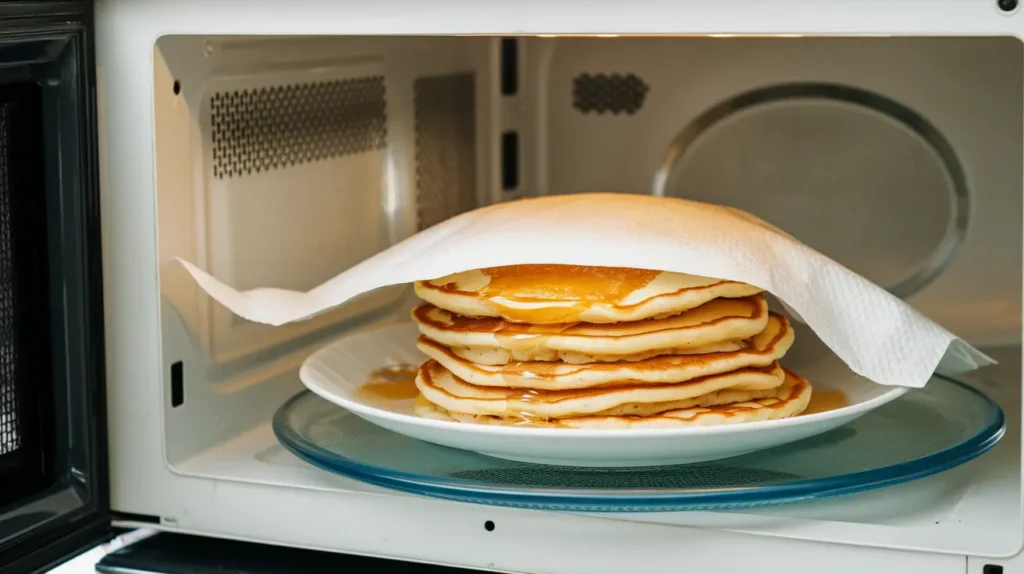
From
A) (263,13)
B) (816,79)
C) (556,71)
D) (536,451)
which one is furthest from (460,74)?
(536,451)

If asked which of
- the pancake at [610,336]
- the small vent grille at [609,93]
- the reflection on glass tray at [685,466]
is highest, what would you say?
the small vent grille at [609,93]

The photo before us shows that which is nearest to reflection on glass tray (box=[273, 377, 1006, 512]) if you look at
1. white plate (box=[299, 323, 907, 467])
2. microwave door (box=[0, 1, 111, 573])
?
white plate (box=[299, 323, 907, 467])

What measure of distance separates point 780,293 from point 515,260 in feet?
0.61

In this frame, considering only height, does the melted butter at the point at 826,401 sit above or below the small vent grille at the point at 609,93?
below

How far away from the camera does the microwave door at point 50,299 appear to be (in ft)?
3.07

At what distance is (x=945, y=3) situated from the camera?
2.58 feet

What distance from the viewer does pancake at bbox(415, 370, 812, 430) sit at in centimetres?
91

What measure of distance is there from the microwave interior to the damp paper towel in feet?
0.30

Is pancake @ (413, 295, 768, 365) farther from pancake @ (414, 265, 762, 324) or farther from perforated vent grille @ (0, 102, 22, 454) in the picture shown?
perforated vent grille @ (0, 102, 22, 454)

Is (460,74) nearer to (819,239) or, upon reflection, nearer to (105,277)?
(819,239)

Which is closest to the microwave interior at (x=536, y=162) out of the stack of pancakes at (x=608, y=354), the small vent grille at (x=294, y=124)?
the small vent grille at (x=294, y=124)

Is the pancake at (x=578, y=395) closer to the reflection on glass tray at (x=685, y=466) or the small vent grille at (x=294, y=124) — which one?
the reflection on glass tray at (x=685, y=466)

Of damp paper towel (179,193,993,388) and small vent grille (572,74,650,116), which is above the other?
small vent grille (572,74,650,116)

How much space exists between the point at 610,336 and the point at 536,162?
0.60m
